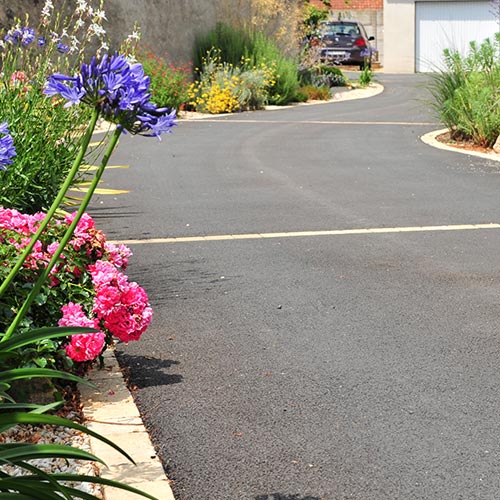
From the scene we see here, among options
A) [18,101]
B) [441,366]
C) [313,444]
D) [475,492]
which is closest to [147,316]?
[313,444]

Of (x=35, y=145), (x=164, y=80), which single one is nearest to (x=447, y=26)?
(x=164, y=80)

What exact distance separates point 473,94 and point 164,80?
8042 millimetres

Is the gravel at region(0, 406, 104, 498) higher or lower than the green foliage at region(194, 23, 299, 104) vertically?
higher

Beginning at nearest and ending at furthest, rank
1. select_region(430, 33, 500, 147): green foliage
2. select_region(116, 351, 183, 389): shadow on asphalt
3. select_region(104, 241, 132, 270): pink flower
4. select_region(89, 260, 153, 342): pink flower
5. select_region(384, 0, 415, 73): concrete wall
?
select_region(89, 260, 153, 342): pink flower
select_region(116, 351, 183, 389): shadow on asphalt
select_region(104, 241, 132, 270): pink flower
select_region(430, 33, 500, 147): green foliage
select_region(384, 0, 415, 73): concrete wall

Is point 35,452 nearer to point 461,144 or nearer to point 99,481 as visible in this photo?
point 99,481

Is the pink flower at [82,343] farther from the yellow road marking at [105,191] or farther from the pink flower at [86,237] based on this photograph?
the yellow road marking at [105,191]

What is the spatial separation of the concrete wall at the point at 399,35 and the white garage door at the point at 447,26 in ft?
0.94

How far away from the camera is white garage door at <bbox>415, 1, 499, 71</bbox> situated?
42156 millimetres

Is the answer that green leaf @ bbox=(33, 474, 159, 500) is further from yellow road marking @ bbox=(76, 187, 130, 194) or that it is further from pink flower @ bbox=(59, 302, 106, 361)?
yellow road marking @ bbox=(76, 187, 130, 194)

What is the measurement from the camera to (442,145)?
57.1 ft

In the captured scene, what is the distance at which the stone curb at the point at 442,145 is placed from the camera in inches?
628

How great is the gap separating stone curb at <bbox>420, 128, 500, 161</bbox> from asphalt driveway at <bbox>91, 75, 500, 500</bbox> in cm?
220

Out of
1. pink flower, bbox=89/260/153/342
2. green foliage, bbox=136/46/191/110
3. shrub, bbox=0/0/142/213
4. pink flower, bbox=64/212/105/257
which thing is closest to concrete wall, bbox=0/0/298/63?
green foliage, bbox=136/46/191/110

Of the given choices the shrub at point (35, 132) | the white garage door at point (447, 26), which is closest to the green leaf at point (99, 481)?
the shrub at point (35, 132)
